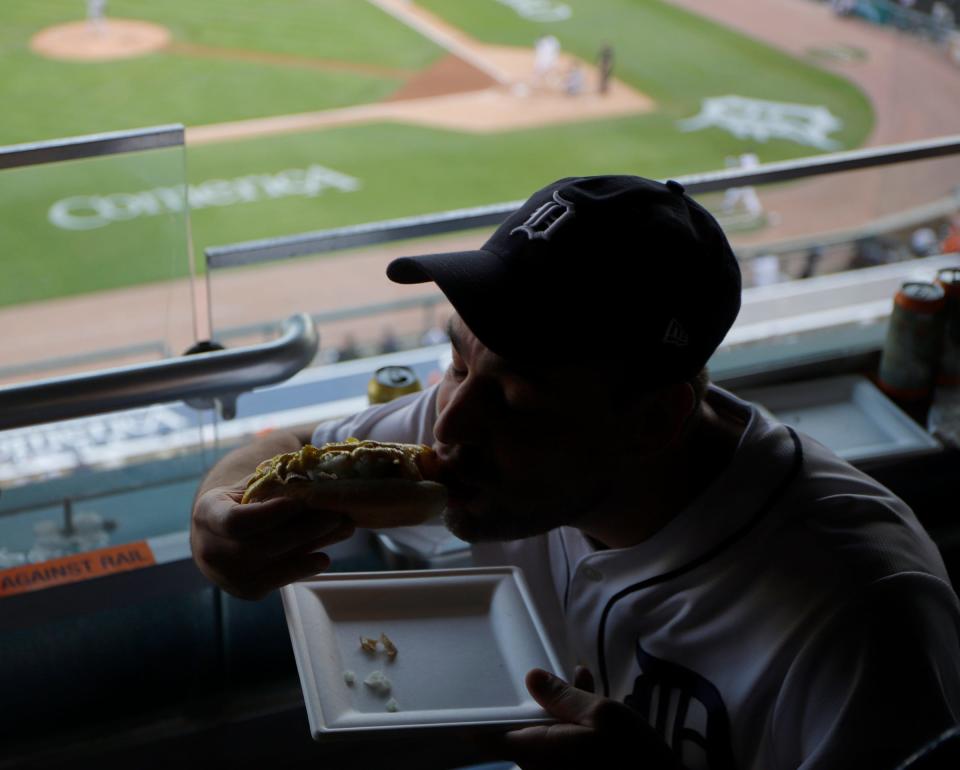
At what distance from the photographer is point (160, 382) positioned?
134 centimetres

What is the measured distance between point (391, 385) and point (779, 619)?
71 centimetres

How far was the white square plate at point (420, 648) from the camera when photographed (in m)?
1.13

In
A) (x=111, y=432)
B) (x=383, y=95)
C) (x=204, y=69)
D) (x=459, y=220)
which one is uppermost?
(x=459, y=220)

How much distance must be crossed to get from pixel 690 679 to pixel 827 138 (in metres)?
19.5

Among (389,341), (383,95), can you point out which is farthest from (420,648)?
(383,95)

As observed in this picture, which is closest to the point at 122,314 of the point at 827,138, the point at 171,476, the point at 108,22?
the point at 108,22

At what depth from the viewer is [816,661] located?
1055 millimetres

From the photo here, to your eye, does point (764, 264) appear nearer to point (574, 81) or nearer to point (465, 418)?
point (465, 418)

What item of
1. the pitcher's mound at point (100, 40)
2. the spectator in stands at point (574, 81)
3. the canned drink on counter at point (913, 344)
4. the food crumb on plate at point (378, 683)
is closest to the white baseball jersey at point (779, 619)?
the food crumb on plate at point (378, 683)

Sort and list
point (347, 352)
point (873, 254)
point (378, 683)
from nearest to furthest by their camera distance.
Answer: point (378, 683)
point (873, 254)
point (347, 352)

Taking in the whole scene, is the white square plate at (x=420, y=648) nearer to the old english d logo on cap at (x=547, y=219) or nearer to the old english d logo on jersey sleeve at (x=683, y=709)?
the old english d logo on jersey sleeve at (x=683, y=709)

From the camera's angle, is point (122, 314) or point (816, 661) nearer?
point (816, 661)

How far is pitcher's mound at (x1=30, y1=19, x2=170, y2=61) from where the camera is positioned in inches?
824

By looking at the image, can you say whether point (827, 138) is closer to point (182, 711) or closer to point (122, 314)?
point (122, 314)
